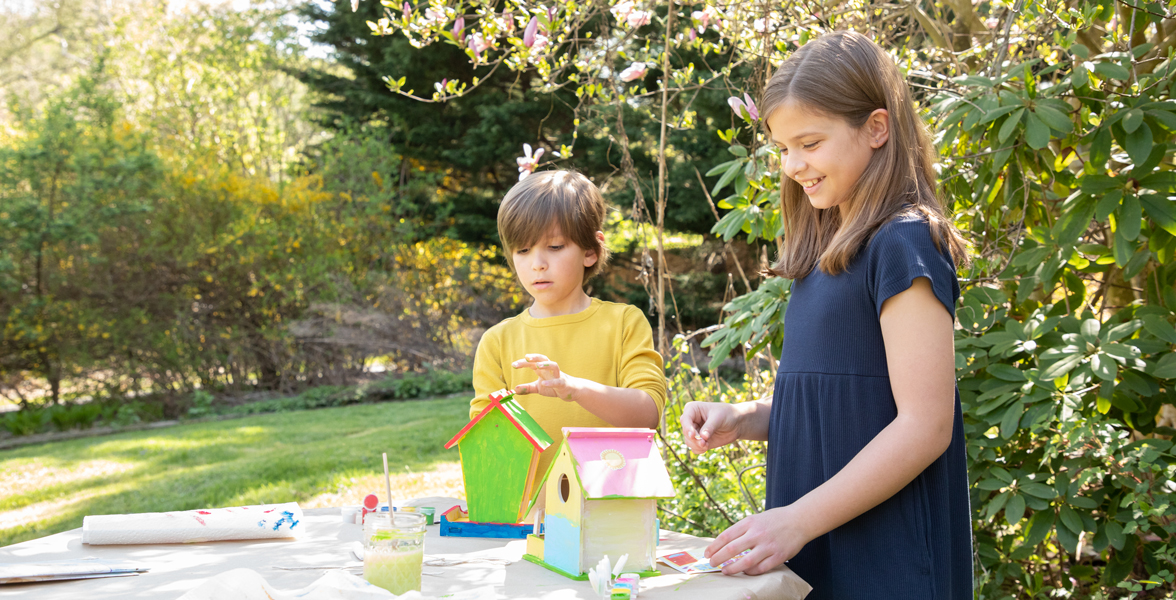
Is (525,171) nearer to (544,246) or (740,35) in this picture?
(740,35)

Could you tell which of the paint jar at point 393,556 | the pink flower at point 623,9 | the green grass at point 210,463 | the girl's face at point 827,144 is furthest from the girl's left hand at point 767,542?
the green grass at point 210,463

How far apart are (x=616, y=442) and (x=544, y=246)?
660mm

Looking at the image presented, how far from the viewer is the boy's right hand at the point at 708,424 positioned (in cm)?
144

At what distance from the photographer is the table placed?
1.22 m

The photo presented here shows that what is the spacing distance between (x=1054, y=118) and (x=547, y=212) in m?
1.31

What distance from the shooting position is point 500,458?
1.60m

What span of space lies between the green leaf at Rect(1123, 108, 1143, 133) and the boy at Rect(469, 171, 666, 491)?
1.32m

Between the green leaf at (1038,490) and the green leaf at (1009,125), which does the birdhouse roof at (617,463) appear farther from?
the green leaf at (1038,490)

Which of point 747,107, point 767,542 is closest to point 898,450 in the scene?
point 767,542

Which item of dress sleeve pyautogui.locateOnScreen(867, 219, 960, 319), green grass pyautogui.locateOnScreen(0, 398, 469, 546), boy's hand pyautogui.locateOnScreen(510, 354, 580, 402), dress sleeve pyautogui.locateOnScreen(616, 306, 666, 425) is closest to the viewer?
dress sleeve pyautogui.locateOnScreen(867, 219, 960, 319)

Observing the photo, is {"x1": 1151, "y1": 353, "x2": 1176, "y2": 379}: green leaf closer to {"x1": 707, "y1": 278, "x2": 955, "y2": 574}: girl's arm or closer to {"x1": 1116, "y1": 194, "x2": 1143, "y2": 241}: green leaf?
{"x1": 1116, "y1": 194, "x2": 1143, "y2": 241}: green leaf

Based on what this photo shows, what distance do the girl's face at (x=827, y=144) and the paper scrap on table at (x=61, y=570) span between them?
4.52 feet

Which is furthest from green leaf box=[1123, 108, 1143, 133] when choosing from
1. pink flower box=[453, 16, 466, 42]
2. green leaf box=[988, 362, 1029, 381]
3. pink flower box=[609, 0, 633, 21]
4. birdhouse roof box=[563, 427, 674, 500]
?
pink flower box=[453, 16, 466, 42]

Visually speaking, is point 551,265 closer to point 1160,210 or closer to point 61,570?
point 61,570
